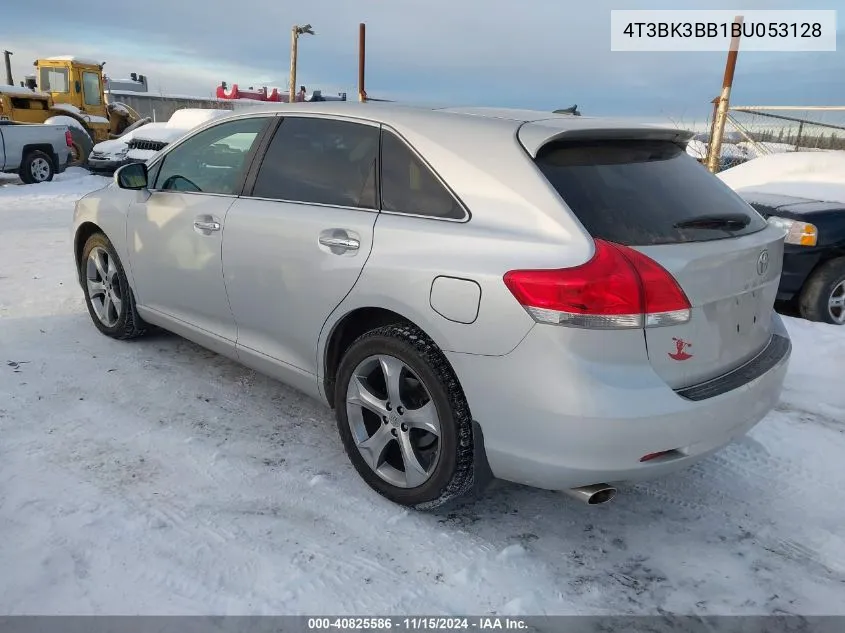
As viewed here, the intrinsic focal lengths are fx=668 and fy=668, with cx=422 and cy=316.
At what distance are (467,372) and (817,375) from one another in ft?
10.3

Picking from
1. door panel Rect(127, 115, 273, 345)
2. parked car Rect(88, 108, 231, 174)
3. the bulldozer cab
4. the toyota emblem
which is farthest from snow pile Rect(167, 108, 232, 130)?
the toyota emblem

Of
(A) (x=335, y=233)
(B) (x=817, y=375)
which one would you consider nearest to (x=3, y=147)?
(A) (x=335, y=233)

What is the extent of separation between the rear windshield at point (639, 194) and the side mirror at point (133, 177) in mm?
2713

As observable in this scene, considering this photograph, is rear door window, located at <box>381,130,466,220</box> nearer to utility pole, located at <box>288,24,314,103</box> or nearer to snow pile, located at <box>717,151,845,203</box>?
snow pile, located at <box>717,151,845,203</box>

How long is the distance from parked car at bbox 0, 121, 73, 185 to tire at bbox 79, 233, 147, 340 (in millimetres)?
11578

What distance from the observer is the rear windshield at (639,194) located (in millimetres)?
2387

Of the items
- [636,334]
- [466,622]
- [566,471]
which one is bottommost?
[466,622]

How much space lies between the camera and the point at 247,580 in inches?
93.6

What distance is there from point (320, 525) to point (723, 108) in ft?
31.0

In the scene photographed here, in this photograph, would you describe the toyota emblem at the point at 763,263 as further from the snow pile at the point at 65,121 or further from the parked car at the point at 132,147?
the snow pile at the point at 65,121

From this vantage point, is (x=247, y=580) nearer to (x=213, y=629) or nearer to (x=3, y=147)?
(x=213, y=629)

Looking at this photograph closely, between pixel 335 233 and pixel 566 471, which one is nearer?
pixel 566 471

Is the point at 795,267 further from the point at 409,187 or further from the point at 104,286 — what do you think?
the point at 104,286

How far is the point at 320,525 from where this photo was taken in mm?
2719
